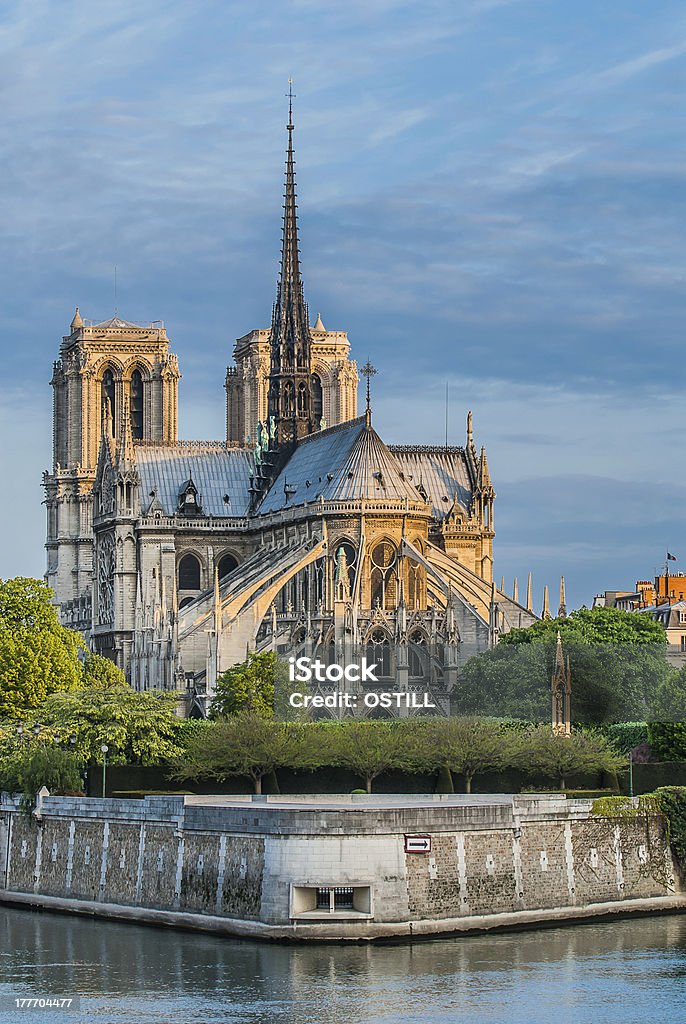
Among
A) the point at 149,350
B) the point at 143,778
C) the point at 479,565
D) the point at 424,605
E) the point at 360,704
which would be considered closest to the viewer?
the point at 143,778

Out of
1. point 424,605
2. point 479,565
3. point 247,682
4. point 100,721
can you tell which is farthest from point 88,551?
point 100,721

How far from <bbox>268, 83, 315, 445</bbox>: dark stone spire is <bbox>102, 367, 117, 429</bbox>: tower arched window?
16397 mm

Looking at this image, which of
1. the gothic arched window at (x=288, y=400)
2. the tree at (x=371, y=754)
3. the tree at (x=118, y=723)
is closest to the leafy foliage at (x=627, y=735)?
the tree at (x=371, y=754)

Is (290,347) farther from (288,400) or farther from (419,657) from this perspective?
(419,657)

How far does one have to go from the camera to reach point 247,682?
289 feet

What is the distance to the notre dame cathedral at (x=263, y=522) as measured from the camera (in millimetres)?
102688

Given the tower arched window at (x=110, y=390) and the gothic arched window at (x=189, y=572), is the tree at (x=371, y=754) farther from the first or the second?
the tower arched window at (x=110, y=390)

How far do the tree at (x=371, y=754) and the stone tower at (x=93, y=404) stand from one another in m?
76.0

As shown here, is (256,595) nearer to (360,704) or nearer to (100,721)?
(360,704)

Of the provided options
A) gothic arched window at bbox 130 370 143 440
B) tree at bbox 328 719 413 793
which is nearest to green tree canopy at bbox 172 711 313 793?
tree at bbox 328 719 413 793

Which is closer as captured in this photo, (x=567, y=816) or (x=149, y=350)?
(x=567, y=816)

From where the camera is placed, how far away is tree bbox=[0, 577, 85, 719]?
79.1 m

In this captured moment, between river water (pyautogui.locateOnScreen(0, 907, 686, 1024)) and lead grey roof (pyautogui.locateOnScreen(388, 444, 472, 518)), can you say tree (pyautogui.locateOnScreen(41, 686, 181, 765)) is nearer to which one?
river water (pyautogui.locateOnScreen(0, 907, 686, 1024))

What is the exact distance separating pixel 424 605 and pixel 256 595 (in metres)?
8.25
